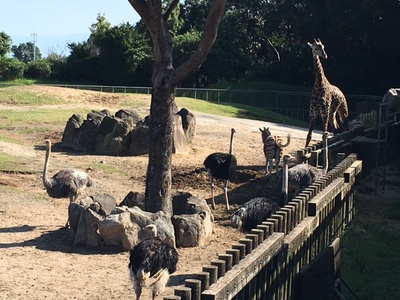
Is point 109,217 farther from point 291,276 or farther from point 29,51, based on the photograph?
point 29,51

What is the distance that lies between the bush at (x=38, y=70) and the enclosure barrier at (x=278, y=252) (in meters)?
38.2

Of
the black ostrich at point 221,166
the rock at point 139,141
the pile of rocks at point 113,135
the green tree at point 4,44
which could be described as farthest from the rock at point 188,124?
the green tree at point 4,44

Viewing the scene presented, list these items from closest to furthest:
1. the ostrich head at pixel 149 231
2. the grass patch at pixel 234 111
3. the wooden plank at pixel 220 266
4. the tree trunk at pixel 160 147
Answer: the wooden plank at pixel 220 266, the ostrich head at pixel 149 231, the tree trunk at pixel 160 147, the grass patch at pixel 234 111

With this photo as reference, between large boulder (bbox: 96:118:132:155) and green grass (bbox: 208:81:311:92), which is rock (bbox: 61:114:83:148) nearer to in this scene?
large boulder (bbox: 96:118:132:155)

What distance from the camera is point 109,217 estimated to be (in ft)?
32.8

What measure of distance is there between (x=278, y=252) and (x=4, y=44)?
4385 cm

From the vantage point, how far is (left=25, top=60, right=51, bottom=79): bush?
4628cm

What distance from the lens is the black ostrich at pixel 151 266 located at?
294 inches

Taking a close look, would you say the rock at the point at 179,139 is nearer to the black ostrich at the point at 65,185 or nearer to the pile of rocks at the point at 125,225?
the black ostrich at the point at 65,185

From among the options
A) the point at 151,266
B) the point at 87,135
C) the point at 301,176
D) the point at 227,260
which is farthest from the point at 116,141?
the point at 227,260

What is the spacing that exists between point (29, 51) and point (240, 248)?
9818cm

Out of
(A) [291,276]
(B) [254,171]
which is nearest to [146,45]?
(B) [254,171]

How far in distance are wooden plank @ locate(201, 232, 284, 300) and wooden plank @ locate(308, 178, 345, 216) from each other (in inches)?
54.9

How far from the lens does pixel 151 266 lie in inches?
296
